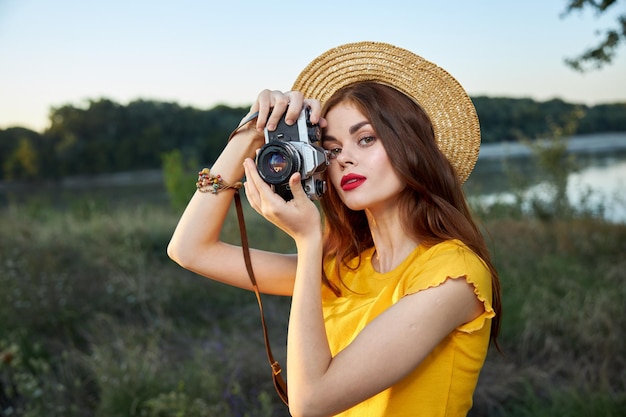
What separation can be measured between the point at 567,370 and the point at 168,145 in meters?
18.7

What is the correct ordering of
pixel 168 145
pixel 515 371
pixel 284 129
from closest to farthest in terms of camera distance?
1. pixel 284 129
2. pixel 515 371
3. pixel 168 145

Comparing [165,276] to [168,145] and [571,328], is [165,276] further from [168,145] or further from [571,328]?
[168,145]

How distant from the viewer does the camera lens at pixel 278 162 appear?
141 cm

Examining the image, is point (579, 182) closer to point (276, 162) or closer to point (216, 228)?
point (216, 228)

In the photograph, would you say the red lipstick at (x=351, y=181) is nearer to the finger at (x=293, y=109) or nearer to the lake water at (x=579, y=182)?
the finger at (x=293, y=109)

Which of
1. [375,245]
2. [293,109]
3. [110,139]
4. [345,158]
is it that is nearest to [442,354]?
[375,245]

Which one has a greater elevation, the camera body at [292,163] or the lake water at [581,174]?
the camera body at [292,163]

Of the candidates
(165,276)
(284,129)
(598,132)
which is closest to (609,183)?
(598,132)

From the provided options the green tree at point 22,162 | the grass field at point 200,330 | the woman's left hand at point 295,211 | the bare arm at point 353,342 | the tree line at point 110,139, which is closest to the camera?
the bare arm at point 353,342

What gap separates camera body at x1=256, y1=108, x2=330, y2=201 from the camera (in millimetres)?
1416

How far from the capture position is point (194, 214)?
171cm

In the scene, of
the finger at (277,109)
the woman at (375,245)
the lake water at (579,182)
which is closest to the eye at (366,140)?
the woman at (375,245)

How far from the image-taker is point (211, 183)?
1.70m

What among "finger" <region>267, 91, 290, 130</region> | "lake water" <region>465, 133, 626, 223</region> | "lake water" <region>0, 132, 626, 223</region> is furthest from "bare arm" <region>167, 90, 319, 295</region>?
"lake water" <region>0, 132, 626, 223</region>
